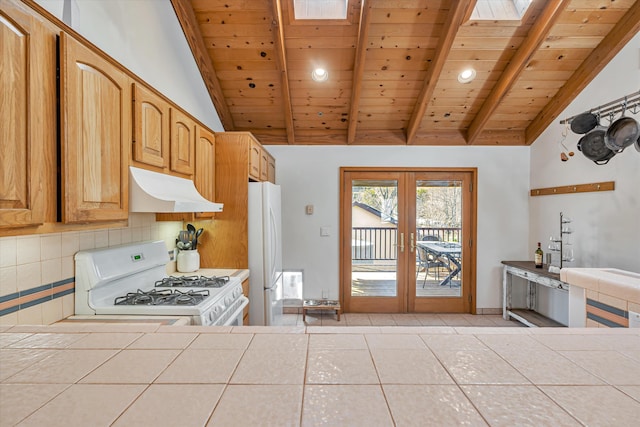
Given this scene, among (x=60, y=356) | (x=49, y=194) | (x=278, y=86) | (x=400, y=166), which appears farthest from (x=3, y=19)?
(x=400, y=166)

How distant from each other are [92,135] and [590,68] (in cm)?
417

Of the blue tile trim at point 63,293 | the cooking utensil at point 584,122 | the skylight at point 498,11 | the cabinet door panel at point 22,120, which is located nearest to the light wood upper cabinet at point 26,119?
the cabinet door panel at point 22,120

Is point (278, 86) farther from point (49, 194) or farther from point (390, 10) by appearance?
point (49, 194)

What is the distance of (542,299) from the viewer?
12.8ft

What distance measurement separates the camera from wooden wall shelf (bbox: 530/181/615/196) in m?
2.99

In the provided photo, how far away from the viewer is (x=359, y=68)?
3.06 metres

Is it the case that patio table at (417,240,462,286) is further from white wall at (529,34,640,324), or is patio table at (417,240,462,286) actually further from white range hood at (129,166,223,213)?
white range hood at (129,166,223,213)

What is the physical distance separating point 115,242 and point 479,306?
4.22 m

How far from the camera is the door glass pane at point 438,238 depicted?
4.25m

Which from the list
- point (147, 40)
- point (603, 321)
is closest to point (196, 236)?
point (147, 40)

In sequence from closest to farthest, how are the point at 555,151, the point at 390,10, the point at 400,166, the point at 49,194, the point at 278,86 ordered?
1. the point at 49,194
2. the point at 390,10
3. the point at 278,86
4. the point at 555,151
5. the point at 400,166

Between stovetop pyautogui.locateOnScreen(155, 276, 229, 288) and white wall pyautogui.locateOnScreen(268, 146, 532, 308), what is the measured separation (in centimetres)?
187

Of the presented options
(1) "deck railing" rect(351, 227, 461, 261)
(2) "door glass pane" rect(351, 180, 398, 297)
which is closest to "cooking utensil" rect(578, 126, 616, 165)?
(1) "deck railing" rect(351, 227, 461, 261)

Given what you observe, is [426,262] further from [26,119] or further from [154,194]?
[26,119]
